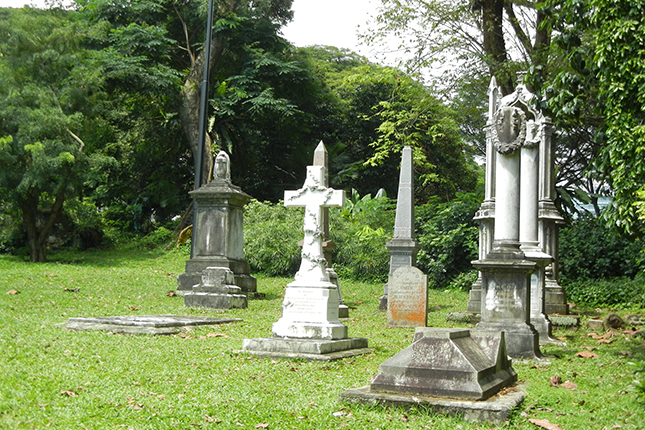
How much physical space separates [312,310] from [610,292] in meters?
10.2

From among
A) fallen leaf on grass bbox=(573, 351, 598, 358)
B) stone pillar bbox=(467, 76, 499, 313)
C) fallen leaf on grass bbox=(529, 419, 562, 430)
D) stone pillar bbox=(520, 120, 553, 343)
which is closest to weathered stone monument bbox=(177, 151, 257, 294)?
stone pillar bbox=(467, 76, 499, 313)

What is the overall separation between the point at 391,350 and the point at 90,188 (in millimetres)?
24897

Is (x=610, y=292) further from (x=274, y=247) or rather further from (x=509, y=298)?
(x=274, y=247)

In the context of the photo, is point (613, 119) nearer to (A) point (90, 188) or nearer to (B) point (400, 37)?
(B) point (400, 37)

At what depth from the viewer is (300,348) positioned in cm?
866

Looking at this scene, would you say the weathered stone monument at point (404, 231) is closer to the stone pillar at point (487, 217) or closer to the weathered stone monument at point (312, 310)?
the stone pillar at point (487, 217)

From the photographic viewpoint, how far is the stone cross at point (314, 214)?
9.55 meters

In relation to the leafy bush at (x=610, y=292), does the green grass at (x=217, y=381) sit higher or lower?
lower

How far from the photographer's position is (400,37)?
2091 cm

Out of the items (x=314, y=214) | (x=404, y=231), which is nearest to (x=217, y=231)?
(x=404, y=231)

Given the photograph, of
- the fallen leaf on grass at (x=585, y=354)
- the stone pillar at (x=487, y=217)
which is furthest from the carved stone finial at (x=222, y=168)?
the fallen leaf on grass at (x=585, y=354)

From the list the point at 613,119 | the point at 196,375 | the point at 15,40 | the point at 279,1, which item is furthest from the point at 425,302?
the point at 279,1

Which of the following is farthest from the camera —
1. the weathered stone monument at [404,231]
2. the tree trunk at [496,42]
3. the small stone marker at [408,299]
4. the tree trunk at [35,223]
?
the tree trunk at [35,223]

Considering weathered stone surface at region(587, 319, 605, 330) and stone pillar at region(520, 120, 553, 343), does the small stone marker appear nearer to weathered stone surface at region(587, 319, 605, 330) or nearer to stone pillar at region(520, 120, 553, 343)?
stone pillar at region(520, 120, 553, 343)
